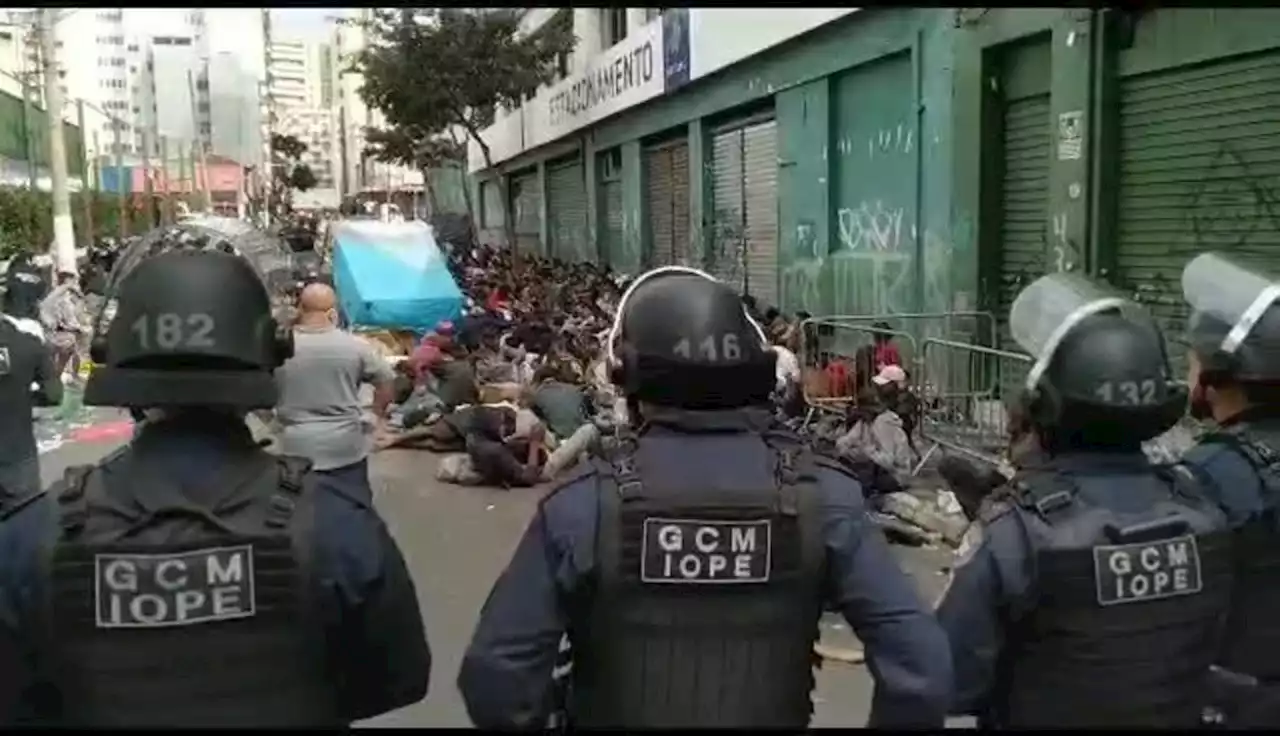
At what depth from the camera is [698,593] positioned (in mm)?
2266

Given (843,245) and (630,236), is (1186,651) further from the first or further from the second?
(630,236)

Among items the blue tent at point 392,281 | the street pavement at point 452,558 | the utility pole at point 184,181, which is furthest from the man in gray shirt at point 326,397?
the utility pole at point 184,181

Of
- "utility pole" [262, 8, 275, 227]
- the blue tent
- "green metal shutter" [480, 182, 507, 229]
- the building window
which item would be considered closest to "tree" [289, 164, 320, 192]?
"utility pole" [262, 8, 275, 227]

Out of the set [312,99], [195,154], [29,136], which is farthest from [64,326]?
[312,99]

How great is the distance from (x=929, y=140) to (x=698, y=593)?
9.40 metres

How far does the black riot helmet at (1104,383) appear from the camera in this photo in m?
2.44

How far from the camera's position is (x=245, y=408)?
2244mm

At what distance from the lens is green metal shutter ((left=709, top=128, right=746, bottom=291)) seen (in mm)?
16275

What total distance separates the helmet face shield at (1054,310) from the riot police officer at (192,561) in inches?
49.3

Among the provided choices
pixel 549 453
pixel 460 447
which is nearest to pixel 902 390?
pixel 549 453

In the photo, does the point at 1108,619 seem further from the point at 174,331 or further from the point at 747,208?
the point at 747,208

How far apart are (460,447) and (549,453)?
1.28 metres

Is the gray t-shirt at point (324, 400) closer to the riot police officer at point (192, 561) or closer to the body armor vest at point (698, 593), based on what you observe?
the riot police officer at point (192, 561)

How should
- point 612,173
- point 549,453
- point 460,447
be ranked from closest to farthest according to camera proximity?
point 549,453
point 460,447
point 612,173
